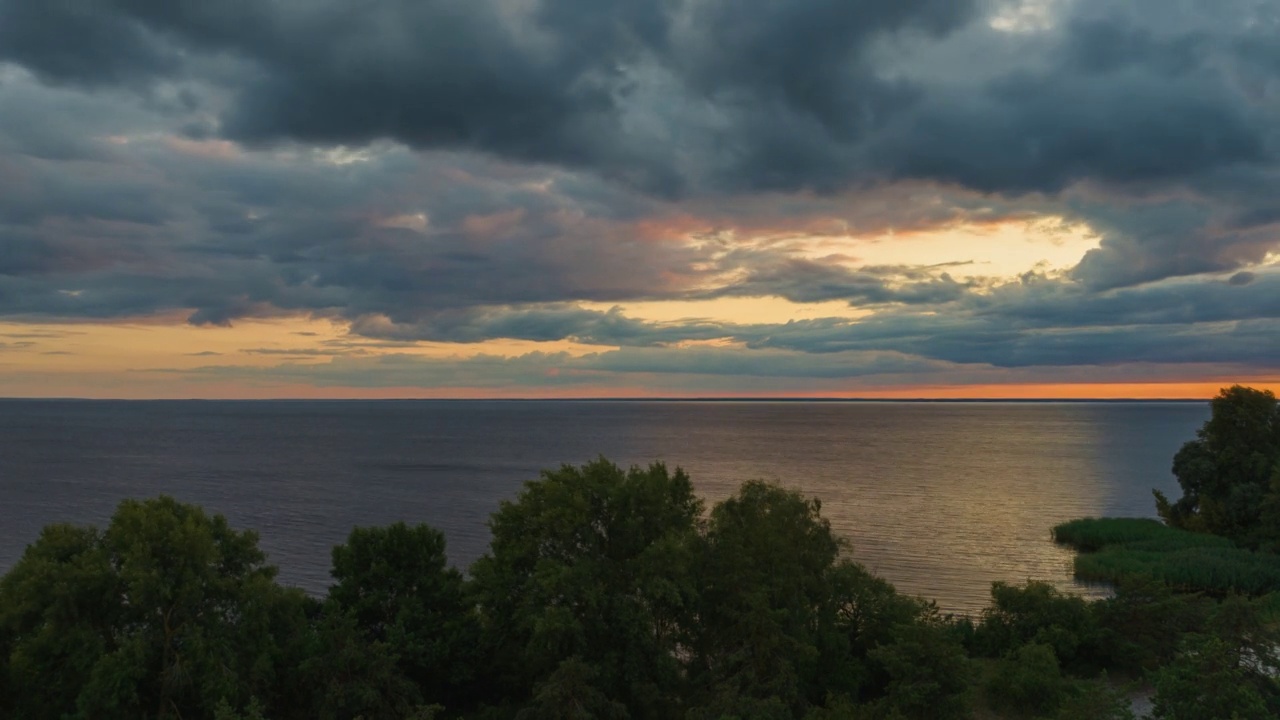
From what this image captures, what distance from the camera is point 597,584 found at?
32969mm

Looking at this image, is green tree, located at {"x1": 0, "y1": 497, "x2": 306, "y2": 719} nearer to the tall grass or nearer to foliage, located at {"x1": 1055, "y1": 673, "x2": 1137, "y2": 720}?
foliage, located at {"x1": 1055, "y1": 673, "x2": 1137, "y2": 720}

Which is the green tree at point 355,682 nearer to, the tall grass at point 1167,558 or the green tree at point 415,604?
the green tree at point 415,604

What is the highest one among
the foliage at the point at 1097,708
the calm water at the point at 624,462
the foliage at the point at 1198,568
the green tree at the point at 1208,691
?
the green tree at the point at 1208,691

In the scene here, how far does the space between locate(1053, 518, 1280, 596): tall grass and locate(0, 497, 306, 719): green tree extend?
148 ft

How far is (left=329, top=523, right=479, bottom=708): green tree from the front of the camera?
35.9 metres

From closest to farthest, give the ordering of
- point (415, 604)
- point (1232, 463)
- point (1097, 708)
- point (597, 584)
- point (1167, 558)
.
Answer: point (1097, 708) < point (597, 584) < point (415, 604) < point (1167, 558) < point (1232, 463)

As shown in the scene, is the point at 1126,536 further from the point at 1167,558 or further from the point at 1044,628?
the point at 1044,628

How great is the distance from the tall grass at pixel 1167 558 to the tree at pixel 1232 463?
3912 mm

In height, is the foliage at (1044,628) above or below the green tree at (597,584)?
below

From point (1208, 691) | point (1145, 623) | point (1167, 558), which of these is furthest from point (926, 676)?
point (1167, 558)

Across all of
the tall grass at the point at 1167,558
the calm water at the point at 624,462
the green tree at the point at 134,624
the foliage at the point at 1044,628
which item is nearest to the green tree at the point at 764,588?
the foliage at the point at 1044,628

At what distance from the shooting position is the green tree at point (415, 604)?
118 feet

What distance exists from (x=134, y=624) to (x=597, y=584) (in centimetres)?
1753

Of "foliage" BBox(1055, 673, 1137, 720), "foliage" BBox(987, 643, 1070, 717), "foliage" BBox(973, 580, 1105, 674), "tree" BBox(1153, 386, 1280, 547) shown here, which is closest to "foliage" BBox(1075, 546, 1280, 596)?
"tree" BBox(1153, 386, 1280, 547)
